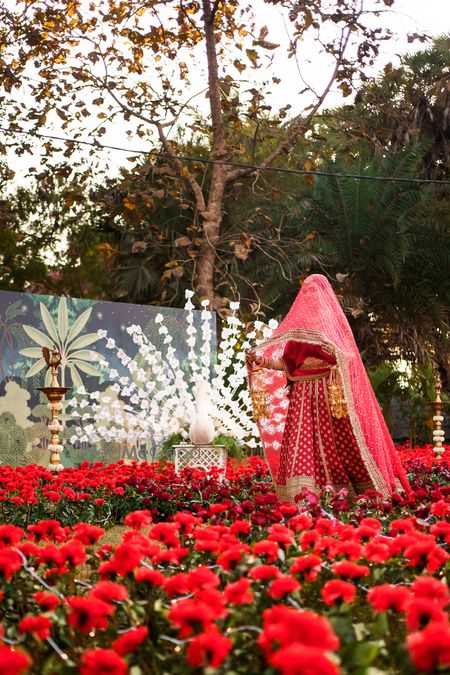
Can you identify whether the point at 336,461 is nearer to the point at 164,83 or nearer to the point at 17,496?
the point at 17,496

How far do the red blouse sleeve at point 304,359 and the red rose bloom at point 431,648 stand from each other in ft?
16.9

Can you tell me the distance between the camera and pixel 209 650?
6.36 feet

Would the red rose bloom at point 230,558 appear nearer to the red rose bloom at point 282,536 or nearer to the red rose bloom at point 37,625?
the red rose bloom at point 282,536

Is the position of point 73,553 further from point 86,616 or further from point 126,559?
point 86,616

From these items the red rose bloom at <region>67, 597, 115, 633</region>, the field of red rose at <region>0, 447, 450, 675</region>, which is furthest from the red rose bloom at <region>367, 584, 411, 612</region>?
the red rose bloom at <region>67, 597, 115, 633</region>

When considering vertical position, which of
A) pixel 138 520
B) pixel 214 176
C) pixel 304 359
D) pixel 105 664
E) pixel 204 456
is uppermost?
pixel 214 176

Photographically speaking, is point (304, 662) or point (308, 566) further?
point (308, 566)

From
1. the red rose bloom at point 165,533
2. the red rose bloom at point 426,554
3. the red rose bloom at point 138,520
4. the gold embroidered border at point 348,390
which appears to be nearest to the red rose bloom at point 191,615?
the red rose bloom at point 426,554

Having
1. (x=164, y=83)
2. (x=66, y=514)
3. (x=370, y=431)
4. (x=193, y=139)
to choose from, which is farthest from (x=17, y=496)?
(x=193, y=139)

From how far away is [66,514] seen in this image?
6633mm

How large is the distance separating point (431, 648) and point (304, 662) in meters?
0.27

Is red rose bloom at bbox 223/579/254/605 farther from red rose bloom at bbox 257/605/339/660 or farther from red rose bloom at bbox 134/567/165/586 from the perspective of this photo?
red rose bloom at bbox 257/605/339/660

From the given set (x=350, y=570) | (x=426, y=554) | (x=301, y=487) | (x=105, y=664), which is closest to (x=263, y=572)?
(x=350, y=570)

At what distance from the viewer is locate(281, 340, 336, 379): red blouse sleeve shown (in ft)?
22.7
